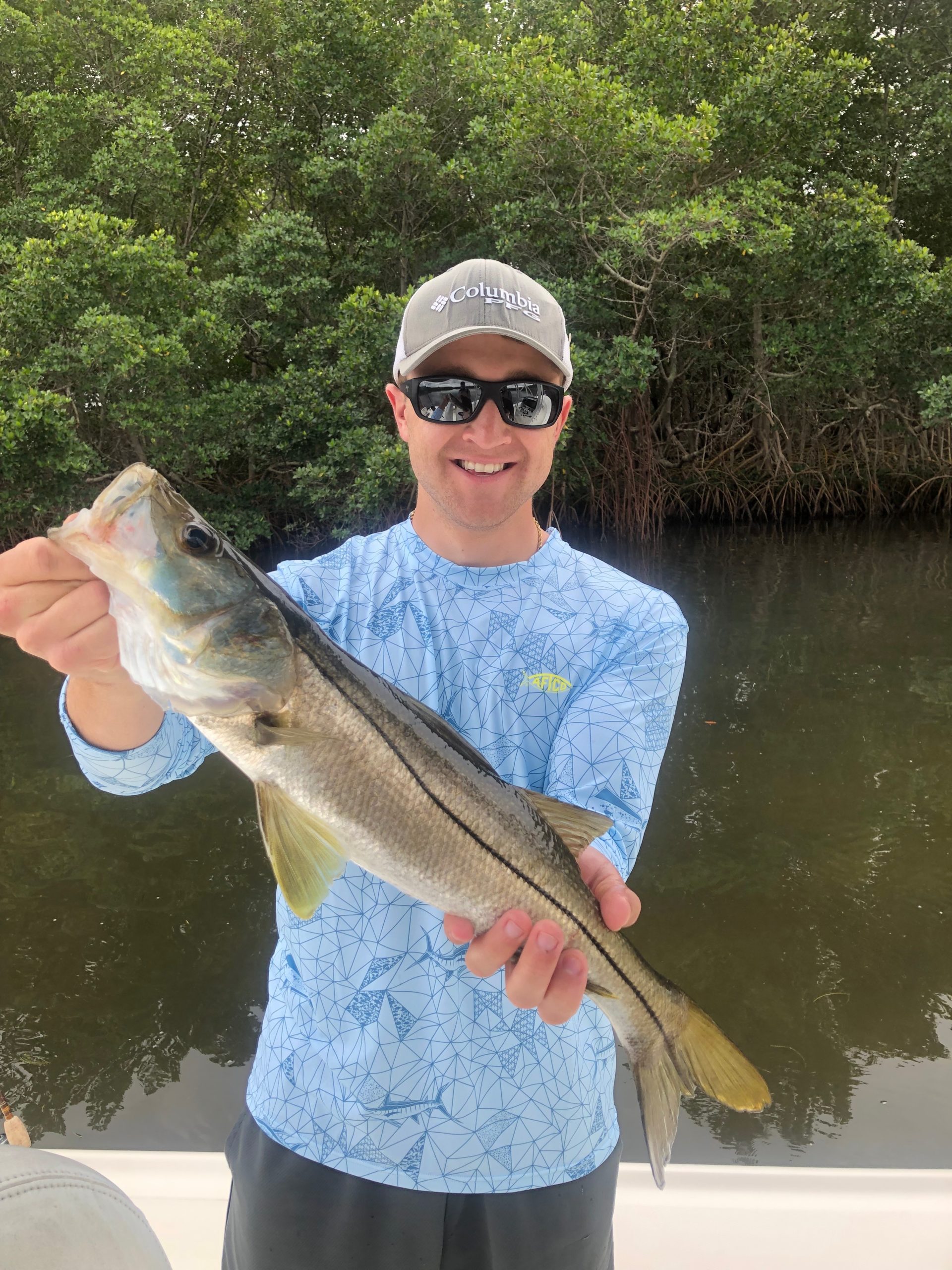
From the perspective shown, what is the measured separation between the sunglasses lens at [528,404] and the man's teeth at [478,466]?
0.11 metres

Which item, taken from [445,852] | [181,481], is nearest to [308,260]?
[181,481]

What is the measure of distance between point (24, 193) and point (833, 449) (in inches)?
710

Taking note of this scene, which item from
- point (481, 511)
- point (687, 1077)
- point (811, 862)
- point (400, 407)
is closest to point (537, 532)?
point (481, 511)

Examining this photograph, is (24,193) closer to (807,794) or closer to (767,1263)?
(807,794)

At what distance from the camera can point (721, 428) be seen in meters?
18.8

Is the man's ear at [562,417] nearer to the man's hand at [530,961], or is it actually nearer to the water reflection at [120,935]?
the man's hand at [530,961]

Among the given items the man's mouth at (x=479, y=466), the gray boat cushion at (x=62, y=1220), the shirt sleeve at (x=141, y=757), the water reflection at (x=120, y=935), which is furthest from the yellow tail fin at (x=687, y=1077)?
the water reflection at (x=120, y=935)

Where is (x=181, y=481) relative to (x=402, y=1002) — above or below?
below

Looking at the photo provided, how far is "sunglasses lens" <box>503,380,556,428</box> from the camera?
6.28ft

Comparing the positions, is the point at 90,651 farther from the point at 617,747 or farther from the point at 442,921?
the point at 617,747

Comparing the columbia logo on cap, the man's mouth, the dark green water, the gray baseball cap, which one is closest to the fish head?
the man's mouth

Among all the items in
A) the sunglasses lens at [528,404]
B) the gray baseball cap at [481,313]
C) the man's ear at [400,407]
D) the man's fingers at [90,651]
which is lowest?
the man's fingers at [90,651]

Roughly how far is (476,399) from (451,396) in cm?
6

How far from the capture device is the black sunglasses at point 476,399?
6.27 feet
